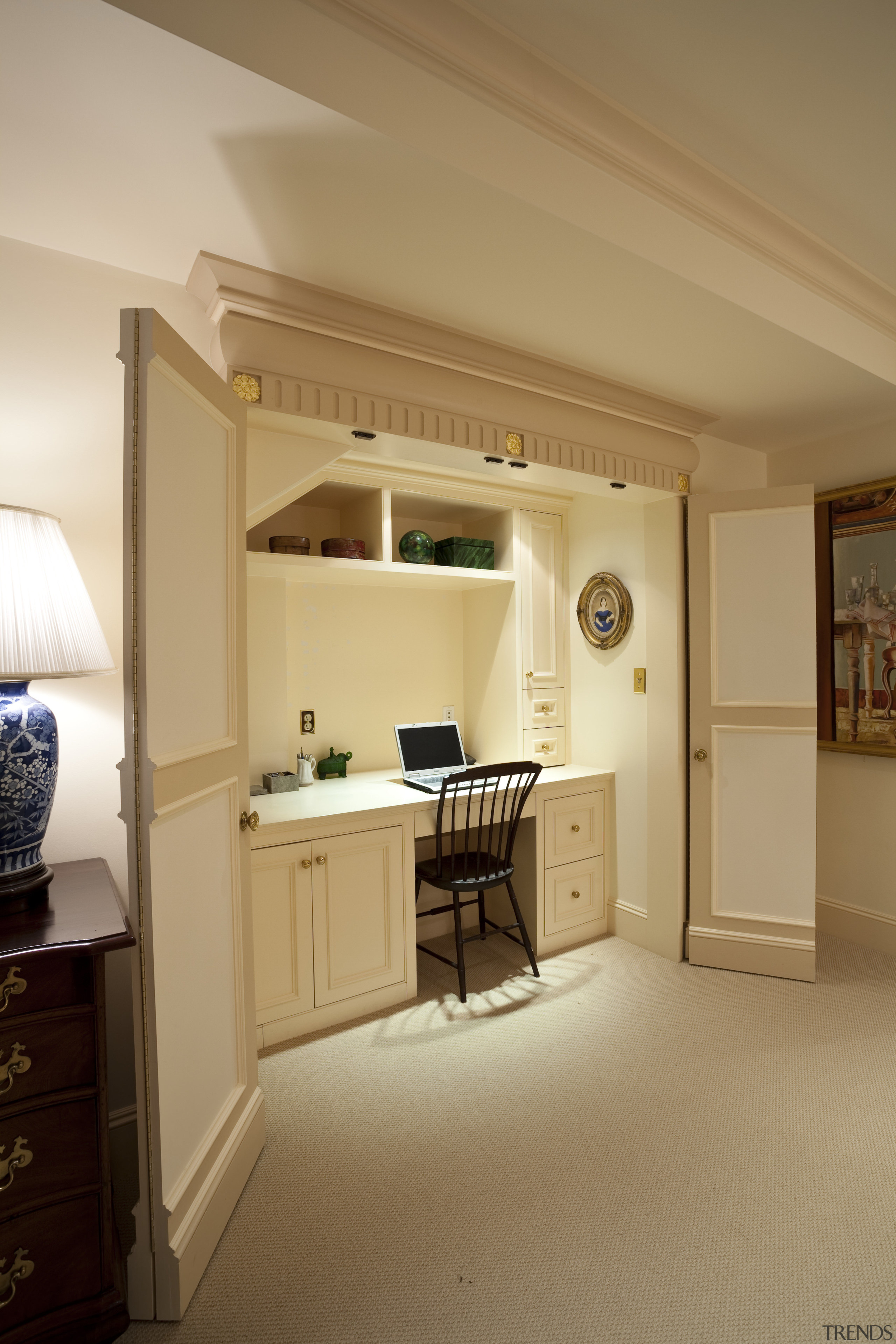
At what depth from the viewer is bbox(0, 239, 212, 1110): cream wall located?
5.57 ft

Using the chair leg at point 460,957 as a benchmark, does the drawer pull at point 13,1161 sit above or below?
above

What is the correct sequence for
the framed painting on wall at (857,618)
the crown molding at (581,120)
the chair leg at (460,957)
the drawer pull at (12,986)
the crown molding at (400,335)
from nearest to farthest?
the crown molding at (581,120)
the drawer pull at (12,986)
the crown molding at (400,335)
the chair leg at (460,957)
the framed painting on wall at (857,618)

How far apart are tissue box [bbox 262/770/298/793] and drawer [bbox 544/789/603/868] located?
1154 mm

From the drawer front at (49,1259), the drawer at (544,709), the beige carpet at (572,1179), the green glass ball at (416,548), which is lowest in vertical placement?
the beige carpet at (572,1179)

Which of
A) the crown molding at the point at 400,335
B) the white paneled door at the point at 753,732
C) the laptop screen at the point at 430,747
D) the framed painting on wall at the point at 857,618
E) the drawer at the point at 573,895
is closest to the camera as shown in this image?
the crown molding at the point at 400,335

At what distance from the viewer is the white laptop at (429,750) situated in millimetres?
3141

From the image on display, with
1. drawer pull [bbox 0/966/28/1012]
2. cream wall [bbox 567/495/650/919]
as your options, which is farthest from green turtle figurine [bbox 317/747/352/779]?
drawer pull [bbox 0/966/28/1012]

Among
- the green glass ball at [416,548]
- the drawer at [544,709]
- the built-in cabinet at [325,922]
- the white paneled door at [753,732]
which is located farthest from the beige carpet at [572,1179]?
the green glass ball at [416,548]

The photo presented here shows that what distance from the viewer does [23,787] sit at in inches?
53.8

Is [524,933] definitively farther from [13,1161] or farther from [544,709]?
[13,1161]

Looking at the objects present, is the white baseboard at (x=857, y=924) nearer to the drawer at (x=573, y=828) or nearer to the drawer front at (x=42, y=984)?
the drawer at (x=573, y=828)

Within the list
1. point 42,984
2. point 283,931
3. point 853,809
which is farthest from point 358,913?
point 853,809

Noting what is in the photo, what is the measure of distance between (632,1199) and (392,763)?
2116mm

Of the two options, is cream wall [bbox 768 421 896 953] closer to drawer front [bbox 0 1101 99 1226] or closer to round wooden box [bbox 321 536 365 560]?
round wooden box [bbox 321 536 365 560]
